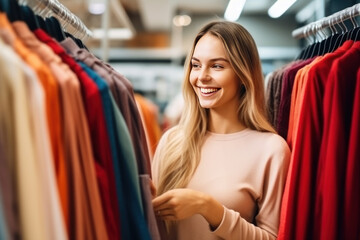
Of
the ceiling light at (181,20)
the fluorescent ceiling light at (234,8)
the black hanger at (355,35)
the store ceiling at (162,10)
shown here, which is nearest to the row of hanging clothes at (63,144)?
the black hanger at (355,35)

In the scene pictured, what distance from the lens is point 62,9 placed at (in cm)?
137

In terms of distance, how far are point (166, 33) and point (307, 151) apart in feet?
23.5

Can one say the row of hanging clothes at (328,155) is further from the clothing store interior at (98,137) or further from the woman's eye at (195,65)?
the woman's eye at (195,65)

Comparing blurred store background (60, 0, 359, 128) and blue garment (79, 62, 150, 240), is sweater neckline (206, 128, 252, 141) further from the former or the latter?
blurred store background (60, 0, 359, 128)

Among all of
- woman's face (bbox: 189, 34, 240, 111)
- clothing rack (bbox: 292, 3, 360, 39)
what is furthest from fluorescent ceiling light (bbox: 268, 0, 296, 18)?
woman's face (bbox: 189, 34, 240, 111)

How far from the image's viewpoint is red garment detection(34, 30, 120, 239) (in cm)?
98

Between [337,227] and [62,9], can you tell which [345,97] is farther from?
[62,9]

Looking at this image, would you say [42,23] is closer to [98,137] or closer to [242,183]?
[98,137]

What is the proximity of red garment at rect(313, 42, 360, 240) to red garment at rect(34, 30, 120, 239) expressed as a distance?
2.04ft

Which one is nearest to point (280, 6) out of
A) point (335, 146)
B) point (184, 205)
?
point (335, 146)

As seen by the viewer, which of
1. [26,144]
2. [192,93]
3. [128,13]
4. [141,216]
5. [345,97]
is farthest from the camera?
[128,13]

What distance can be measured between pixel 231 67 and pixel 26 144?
37.7 inches

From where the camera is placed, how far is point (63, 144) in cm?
90

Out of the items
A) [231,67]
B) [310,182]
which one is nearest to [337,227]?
[310,182]
